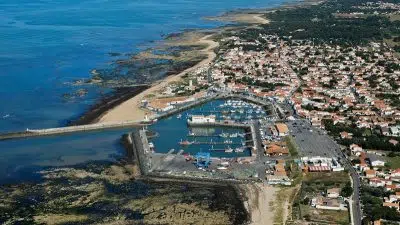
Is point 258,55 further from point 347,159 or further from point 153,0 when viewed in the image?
point 153,0

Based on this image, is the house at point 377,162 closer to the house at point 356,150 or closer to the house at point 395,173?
the house at point 395,173

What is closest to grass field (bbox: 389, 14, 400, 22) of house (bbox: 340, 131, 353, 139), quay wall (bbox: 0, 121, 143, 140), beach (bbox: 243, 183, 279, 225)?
house (bbox: 340, 131, 353, 139)

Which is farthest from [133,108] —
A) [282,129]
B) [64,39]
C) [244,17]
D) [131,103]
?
[244,17]

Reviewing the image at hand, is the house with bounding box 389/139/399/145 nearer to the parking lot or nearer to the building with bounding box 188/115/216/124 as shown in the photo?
the parking lot

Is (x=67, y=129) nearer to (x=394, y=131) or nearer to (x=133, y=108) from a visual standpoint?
(x=133, y=108)

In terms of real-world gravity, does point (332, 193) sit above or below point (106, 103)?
below
